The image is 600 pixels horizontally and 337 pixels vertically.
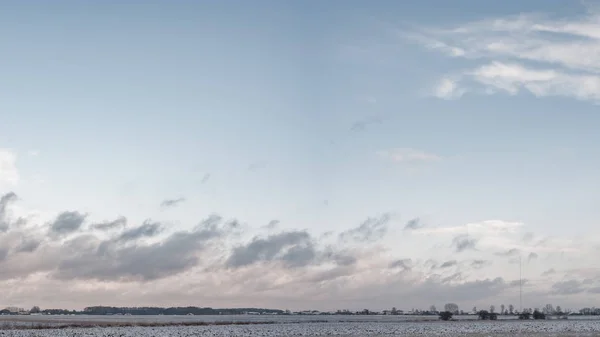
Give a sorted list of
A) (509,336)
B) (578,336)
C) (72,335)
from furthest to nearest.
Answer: (72,335) < (509,336) < (578,336)

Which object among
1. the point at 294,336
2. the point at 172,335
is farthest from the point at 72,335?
the point at 294,336

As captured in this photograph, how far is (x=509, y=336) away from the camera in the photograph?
85.2 m

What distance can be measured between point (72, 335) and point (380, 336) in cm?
4001

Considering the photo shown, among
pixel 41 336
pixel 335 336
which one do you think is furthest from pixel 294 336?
pixel 41 336

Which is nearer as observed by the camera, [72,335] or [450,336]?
[450,336]

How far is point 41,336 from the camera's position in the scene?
289 ft

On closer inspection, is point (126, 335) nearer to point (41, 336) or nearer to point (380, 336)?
point (41, 336)

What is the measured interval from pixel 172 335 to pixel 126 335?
6485mm

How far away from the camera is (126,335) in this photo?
9488cm

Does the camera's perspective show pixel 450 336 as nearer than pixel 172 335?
Yes

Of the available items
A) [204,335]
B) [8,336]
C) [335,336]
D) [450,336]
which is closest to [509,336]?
[450,336]

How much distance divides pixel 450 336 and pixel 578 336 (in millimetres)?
14717

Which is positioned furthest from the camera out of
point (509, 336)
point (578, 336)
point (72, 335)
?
point (72, 335)

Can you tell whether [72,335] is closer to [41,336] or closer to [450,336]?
[41,336]
